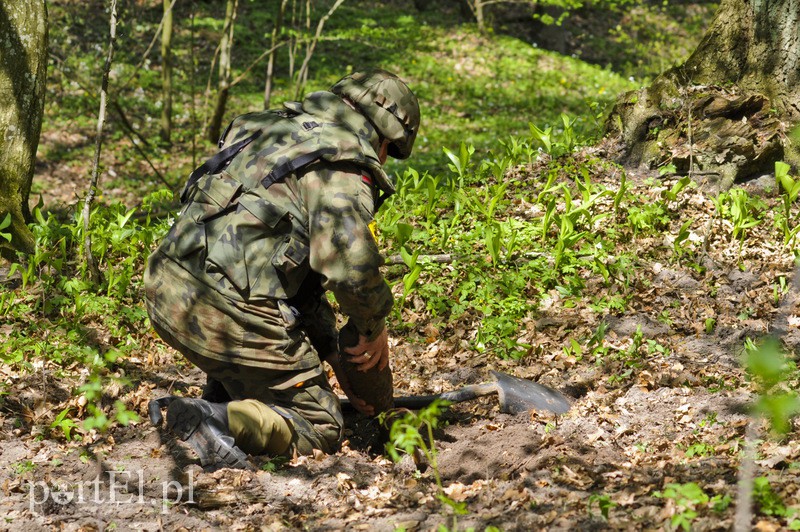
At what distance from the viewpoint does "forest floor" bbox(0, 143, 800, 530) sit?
2.92m

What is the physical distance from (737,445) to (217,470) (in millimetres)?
2388

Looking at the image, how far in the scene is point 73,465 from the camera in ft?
11.3

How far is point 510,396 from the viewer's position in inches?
160

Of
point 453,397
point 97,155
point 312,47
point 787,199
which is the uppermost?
point 312,47

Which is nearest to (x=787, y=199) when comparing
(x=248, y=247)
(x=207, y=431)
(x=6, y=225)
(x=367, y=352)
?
(x=367, y=352)

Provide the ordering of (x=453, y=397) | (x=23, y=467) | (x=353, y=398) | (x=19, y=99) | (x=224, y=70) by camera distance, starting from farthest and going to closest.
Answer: (x=224, y=70) → (x=19, y=99) → (x=453, y=397) → (x=353, y=398) → (x=23, y=467)

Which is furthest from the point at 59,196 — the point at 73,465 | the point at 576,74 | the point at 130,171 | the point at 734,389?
the point at 576,74

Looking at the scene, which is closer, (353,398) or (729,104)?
(353,398)

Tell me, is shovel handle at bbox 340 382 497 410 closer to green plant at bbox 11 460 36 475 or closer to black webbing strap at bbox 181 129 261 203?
black webbing strap at bbox 181 129 261 203

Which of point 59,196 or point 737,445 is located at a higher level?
point 737,445

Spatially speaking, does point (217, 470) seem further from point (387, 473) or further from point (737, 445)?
point (737, 445)

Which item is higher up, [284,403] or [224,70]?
[224,70]

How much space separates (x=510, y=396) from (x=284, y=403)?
124 cm

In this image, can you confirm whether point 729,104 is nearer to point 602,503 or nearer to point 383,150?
point 383,150
